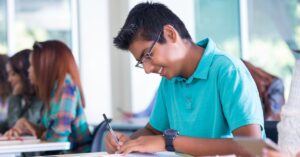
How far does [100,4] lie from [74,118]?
3.58m

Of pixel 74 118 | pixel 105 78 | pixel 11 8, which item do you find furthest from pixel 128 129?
pixel 11 8

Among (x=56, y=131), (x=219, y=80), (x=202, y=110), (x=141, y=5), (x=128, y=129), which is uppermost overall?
(x=141, y=5)

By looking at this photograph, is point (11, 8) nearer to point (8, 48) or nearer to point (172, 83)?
point (8, 48)

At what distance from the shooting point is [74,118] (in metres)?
3.31

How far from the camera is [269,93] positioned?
4.21 m

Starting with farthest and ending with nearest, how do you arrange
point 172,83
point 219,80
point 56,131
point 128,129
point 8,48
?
point 8,48
point 128,129
point 56,131
point 172,83
point 219,80

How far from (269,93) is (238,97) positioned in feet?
8.16

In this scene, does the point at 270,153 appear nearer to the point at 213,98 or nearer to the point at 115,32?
the point at 213,98

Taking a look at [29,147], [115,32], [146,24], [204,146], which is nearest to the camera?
[204,146]

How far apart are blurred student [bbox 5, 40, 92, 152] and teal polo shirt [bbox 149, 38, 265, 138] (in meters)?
1.15

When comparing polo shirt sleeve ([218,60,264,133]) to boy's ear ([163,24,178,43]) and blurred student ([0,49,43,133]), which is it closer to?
boy's ear ([163,24,178,43])

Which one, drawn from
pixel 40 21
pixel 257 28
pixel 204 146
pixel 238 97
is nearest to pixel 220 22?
pixel 257 28

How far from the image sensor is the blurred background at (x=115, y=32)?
639 cm

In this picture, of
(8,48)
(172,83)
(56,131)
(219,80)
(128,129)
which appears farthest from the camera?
(8,48)
